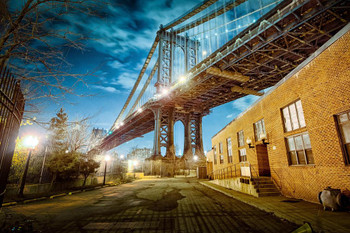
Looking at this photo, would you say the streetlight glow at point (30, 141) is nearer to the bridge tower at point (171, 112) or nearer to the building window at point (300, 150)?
the building window at point (300, 150)

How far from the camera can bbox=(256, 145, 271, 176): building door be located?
11.1 metres

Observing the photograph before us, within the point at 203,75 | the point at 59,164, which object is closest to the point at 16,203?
the point at 59,164

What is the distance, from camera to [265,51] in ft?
74.5

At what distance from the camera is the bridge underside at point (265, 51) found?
16.1 meters

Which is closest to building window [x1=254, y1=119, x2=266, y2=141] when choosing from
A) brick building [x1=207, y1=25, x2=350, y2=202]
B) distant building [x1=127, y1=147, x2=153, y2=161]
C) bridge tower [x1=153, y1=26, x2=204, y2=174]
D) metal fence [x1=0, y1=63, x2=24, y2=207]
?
brick building [x1=207, y1=25, x2=350, y2=202]

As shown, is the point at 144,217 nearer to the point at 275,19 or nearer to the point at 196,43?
the point at 275,19

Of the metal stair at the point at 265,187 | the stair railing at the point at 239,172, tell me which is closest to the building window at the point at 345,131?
the metal stair at the point at 265,187

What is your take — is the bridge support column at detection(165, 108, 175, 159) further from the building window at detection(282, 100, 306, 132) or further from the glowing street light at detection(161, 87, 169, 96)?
the building window at detection(282, 100, 306, 132)

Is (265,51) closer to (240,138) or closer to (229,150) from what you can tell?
(240,138)

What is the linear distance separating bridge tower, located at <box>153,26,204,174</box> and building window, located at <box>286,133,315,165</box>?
93.8ft

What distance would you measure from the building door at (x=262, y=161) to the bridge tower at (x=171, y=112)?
25.4 meters

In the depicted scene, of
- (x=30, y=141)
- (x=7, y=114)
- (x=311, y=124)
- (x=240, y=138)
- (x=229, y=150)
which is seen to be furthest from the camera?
(x=229, y=150)

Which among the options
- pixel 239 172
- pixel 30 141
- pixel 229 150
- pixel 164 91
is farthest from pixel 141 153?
pixel 30 141

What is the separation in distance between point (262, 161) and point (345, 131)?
20.3 feet
